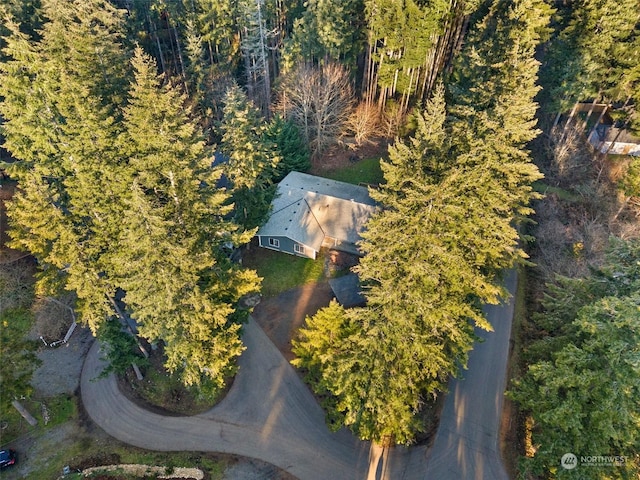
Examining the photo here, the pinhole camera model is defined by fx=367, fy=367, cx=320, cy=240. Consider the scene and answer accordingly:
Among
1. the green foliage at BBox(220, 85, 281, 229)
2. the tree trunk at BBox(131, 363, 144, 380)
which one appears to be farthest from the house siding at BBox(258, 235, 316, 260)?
the tree trunk at BBox(131, 363, 144, 380)

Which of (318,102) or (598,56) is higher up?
(598,56)

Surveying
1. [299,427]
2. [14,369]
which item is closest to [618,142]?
[299,427]

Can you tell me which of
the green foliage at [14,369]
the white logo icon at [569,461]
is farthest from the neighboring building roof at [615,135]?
the green foliage at [14,369]

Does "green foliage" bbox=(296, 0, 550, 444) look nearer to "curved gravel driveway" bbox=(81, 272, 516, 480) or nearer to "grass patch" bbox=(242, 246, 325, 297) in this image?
"curved gravel driveway" bbox=(81, 272, 516, 480)

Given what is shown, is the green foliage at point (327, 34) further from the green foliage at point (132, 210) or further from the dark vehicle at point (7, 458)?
the dark vehicle at point (7, 458)

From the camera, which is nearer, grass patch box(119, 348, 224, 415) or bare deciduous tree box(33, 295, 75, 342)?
grass patch box(119, 348, 224, 415)

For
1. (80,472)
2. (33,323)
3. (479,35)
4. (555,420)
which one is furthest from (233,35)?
(555,420)

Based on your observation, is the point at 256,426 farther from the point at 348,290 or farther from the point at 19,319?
the point at 19,319
